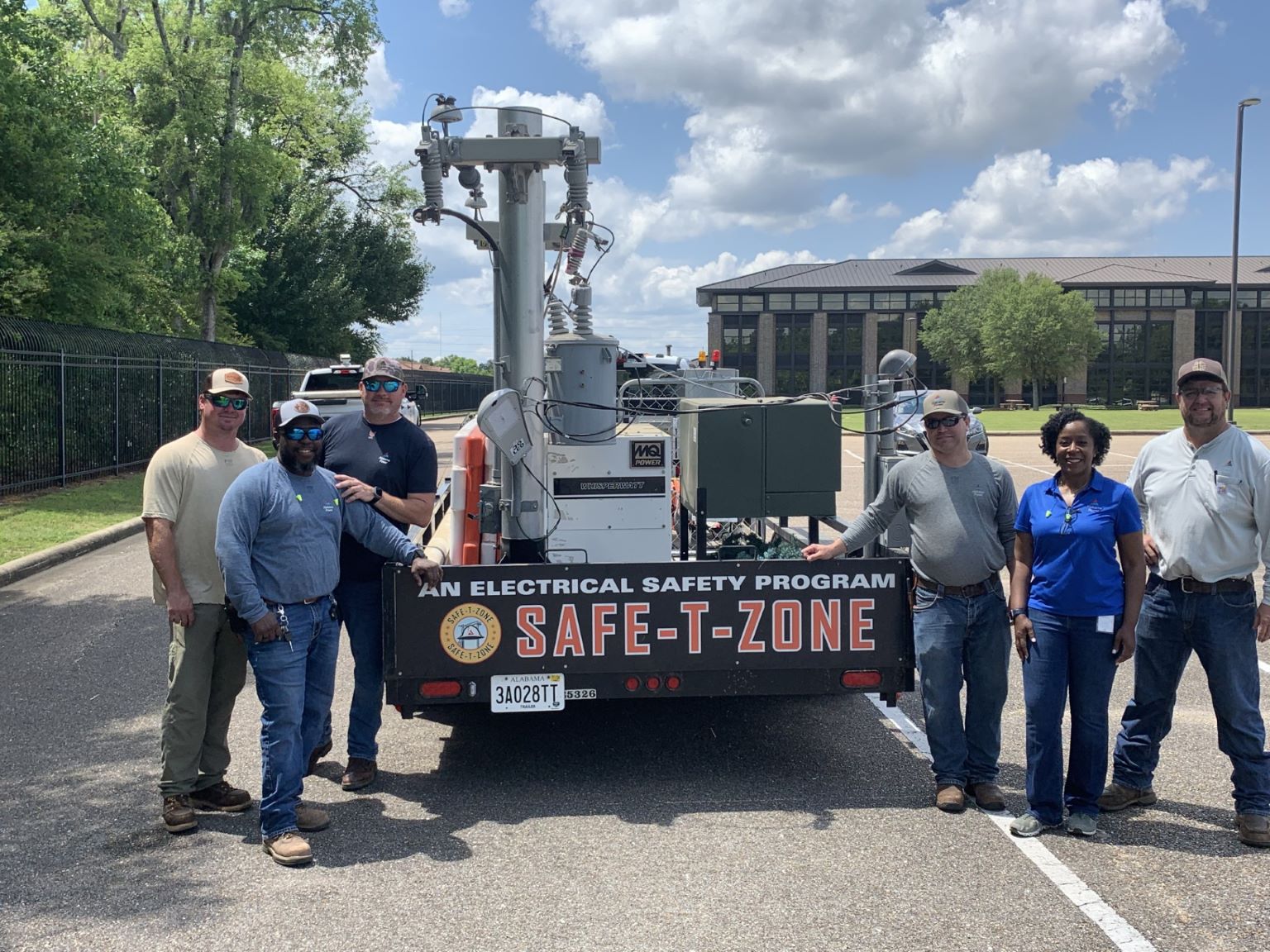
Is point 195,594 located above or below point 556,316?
below

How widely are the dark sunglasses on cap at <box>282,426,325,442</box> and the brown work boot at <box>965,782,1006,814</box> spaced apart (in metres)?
3.30

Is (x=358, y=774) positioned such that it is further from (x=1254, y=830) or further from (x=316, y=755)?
(x=1254, y=830)

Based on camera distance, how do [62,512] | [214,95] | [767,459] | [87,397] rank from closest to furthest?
[767,459] < [62,512] < [87,397] < [214,95]

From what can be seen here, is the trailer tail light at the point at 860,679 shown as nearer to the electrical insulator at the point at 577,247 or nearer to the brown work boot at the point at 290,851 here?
the brown work boot at the point at 290,851

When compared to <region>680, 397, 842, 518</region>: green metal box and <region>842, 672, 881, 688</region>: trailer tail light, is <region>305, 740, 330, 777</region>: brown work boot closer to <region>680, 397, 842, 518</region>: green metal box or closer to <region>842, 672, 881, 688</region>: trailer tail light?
<region>680, 397, 842, 518</region>: green metal box

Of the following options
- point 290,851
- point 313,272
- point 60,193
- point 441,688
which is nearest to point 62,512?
point 60,193

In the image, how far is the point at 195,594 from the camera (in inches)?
196

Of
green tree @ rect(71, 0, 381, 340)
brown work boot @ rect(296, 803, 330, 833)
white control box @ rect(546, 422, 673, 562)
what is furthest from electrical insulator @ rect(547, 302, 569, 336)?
green tree @ rect(71, 0, 381, 340)

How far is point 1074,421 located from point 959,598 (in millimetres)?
931

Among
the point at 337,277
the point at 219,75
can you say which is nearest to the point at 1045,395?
the point at 337,277

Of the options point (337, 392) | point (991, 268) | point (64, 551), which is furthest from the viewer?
point (991, 268)

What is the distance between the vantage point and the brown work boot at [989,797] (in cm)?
511

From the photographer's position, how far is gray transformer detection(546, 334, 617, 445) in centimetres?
633

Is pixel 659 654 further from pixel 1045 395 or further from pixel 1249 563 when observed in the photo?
pixel 1045 395
